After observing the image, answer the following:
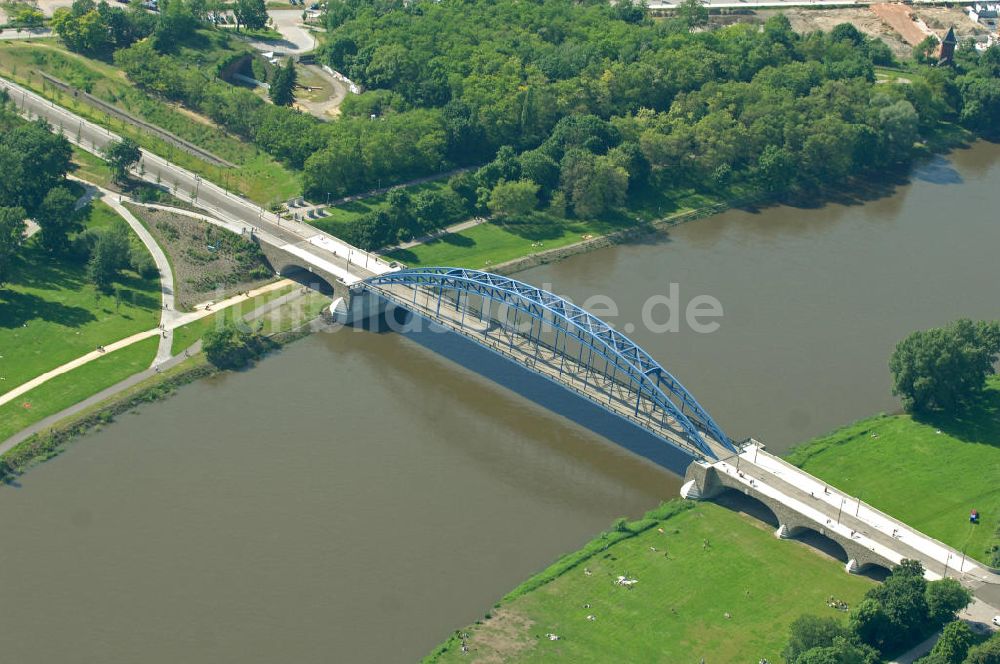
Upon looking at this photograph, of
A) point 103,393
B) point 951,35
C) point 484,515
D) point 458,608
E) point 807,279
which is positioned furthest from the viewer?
point 951,35

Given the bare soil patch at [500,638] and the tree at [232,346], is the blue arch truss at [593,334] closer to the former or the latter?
the tree at [232,346]

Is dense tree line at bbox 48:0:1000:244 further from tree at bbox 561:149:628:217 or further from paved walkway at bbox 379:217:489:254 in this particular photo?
paved walkway at bbox 379:217:489:254

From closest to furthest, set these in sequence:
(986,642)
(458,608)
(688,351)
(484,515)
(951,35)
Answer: (986,642)
(458,608)
(484,515)
(688,351)
(951,35)

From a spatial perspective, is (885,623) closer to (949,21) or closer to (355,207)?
(355,207)

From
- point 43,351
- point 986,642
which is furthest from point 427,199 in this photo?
point 986,642

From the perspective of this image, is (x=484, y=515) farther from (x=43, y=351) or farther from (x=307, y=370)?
(x=43, y=351)

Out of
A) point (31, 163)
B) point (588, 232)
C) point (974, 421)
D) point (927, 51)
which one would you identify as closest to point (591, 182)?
point (588, 232)

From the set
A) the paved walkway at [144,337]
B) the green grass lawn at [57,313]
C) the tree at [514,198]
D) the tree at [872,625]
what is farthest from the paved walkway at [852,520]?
the green grass lawn at [57,313]
